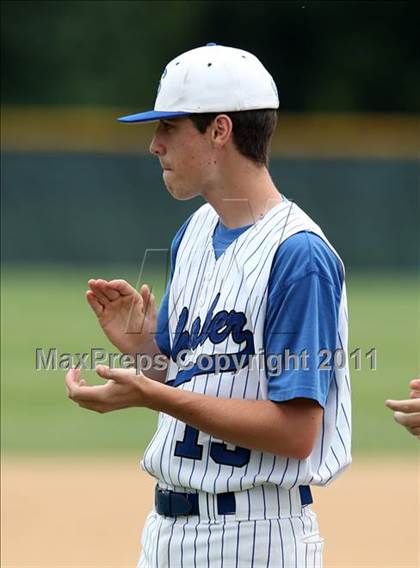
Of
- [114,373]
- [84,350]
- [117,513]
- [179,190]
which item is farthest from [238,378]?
[84,350]

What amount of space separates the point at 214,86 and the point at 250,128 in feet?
0.41

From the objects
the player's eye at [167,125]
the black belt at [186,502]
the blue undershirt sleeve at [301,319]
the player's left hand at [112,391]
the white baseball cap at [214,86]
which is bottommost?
the black belt at [186,502]

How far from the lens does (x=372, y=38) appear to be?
24.5 m

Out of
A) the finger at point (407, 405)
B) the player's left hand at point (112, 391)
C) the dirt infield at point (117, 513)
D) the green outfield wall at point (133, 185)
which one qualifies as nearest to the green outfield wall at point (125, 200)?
the green outfield wall at point (133, 185)

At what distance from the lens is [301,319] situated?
89.1 inches

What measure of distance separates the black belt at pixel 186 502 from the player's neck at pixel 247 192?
61 cm

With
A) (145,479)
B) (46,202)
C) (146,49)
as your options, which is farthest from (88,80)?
(145,479)

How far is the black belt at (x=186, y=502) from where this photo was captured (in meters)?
2.38

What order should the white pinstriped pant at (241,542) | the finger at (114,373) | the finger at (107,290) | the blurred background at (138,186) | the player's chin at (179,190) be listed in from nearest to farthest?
the finger at (114,373)
the white pinstriped pant at (241,542)
the player's chin at (179,190)
the finger at (107,290)
the blurred background at (138,186)

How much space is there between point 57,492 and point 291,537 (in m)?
4.10

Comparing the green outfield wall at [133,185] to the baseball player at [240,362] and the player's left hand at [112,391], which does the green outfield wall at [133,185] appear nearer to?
the baseball player at [240,362]

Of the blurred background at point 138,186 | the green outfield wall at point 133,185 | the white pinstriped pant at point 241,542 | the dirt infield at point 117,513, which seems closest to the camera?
the white pinstriped pant at point 241,542

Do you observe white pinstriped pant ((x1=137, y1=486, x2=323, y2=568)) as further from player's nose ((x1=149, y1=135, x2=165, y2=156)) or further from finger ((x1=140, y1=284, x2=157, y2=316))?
player's nose ((x1=149, y1=135, x2=165, y2=156))

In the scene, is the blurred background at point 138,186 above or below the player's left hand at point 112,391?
above
